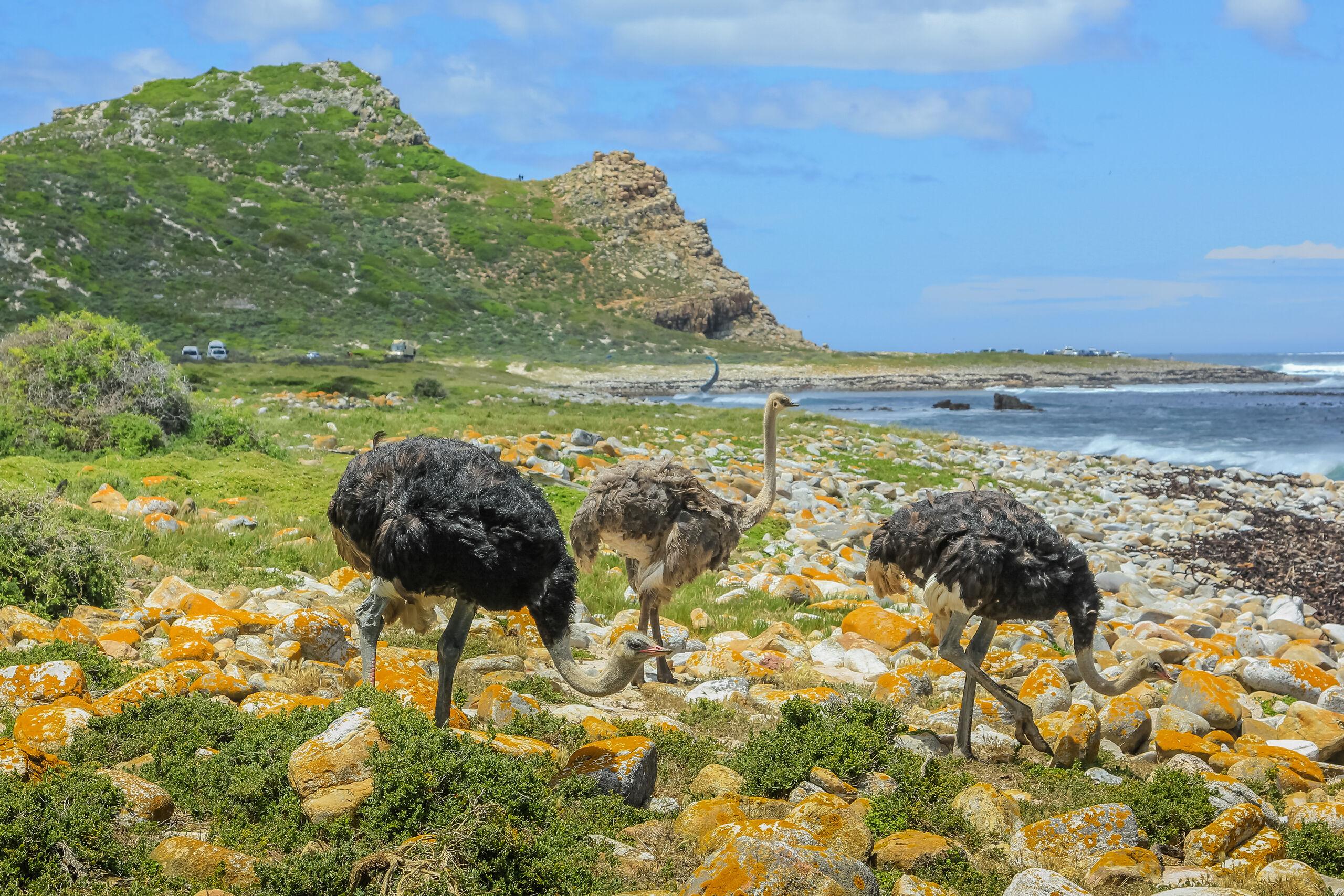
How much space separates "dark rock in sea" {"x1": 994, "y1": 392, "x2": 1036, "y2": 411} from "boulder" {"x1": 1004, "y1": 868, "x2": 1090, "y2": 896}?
49.5m

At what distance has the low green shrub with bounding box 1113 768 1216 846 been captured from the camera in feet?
17.4

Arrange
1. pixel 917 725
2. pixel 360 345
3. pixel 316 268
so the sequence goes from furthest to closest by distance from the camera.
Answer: pixel 316 268, pixel 360 345, pixel 917 725

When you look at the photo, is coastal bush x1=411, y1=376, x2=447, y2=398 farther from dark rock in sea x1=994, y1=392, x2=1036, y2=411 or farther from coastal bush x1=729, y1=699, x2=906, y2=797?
dark rock in sea x1=994, y1=392, x2=1036, y2=411

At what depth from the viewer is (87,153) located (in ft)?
273

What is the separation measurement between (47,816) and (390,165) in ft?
334

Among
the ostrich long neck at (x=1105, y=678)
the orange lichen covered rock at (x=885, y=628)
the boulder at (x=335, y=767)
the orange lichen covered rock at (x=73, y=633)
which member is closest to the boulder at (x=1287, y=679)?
the orange lichen covered rock at (x=885, y=628)

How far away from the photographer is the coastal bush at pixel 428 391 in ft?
101

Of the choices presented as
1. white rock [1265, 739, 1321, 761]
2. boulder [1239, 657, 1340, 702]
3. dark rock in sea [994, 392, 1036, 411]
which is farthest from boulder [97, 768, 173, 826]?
dark rock in sea [994, 392, 1036, 411]

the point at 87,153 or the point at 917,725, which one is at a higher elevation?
the point at 87,153

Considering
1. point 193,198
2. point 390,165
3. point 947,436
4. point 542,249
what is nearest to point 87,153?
point 193,198

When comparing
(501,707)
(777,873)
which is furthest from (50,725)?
(777,873)

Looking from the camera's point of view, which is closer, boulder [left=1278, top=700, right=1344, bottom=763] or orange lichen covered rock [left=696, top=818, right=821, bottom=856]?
orange lichen covered rock [left=696, top=818, right=821, bottom=856]

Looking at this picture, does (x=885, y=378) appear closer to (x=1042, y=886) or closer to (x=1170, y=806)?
(x=1170, y=806)

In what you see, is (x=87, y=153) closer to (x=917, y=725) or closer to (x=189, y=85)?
(x=189, y=85)
